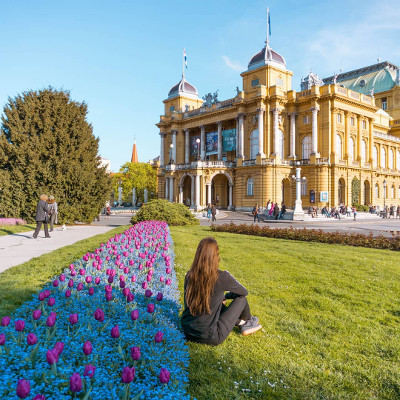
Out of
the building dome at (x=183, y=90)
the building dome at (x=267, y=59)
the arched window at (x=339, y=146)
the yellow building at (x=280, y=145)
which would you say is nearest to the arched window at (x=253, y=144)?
the yellow building at (x=280, y=145)

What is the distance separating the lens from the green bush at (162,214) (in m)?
17.7

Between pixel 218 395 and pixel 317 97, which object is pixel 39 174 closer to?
pixel 218 395

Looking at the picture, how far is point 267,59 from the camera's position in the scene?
1802 inches

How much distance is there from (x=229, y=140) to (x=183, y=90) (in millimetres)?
17243

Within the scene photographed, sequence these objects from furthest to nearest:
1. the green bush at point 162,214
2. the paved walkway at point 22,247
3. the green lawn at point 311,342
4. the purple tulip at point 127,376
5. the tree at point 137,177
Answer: the tree at point 137,177, the green bush at point 162,214, the paved walkway at point 22,247, the green lawn at point 311,342, the purple tulip at point 127,376

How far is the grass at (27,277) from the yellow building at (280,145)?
35033 mm

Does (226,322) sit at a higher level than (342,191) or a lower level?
lower

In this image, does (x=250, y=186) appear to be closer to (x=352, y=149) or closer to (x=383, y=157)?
(x=352, y=149)

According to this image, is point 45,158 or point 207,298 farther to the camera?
point 45,158

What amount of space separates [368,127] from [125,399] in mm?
53851

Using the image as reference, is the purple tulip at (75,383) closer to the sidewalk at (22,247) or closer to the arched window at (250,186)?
the sidewalk at (22,247)

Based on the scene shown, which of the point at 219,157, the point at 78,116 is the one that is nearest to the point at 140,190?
the point at 219,157

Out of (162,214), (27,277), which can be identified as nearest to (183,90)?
(162,214)

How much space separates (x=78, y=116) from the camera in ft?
71.2
